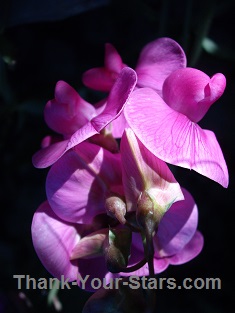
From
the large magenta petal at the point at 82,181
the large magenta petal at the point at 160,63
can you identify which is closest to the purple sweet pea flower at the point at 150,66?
the large magenta petal at the point at 160,63

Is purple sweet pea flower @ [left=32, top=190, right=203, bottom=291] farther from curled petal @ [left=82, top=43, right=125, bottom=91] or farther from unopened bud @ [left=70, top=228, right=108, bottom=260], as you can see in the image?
curled petal @ [left=82, top=43, right=125, bottom=91]

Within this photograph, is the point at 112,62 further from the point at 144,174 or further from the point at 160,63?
the point at 144,174

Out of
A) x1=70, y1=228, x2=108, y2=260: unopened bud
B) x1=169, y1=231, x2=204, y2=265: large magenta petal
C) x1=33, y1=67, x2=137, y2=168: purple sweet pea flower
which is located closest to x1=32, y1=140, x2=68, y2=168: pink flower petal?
x1=33, y1=67, x2=137, y2=168: purple sweet pea flower

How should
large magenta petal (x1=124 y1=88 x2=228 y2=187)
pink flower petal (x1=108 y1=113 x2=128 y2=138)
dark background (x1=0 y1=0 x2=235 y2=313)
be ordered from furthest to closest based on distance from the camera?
dark background (x1=0 y1=0 x2=235 y2=313) → pink flower petal (x1=108 y1=113 x2=128 y2=138) → large magenta petal (x1=124 y1=88 x2=228 y2=187)

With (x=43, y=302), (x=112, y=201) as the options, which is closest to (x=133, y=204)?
(x=112, y=201)

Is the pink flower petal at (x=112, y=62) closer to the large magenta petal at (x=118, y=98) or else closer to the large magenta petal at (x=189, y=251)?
the large magenta petal at (x=118, y=98)

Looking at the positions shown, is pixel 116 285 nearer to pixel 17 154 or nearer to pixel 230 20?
pixel 17 154

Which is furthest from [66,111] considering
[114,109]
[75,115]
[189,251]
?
[189,251]
